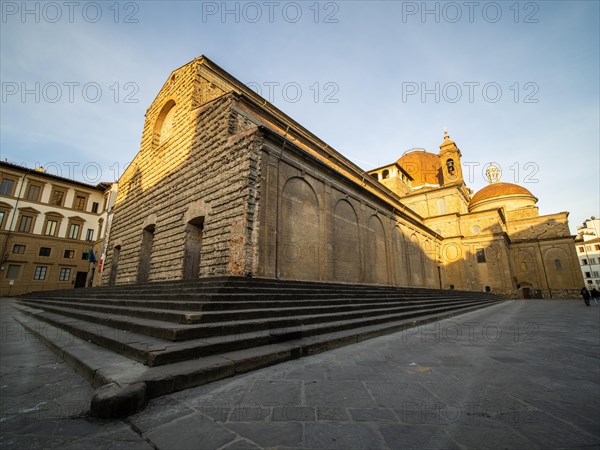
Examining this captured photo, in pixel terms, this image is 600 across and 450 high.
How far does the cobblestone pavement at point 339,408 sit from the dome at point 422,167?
37.7 meters

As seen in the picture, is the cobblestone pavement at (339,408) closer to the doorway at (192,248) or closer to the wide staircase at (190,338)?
the wide staircase at (190,338)

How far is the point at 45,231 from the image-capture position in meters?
26.3

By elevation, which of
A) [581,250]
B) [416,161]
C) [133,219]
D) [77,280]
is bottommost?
[77,280]

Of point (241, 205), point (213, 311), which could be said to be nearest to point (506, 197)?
point (241, 205)

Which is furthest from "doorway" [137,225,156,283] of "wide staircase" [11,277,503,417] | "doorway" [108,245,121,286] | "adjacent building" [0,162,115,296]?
"adjacent building" [0,162,115,296]

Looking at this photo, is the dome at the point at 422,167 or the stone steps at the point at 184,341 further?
the dome at the point at 422,167

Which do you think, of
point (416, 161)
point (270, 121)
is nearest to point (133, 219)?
point (270, 121)

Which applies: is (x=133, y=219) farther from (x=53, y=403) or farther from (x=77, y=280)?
(x=77, y=280)

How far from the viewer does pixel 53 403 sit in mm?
2137

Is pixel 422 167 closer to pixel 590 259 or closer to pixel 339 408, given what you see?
pixel 339 408

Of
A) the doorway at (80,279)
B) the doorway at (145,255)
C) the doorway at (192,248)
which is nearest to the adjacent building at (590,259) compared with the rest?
the doorway at (192,248)

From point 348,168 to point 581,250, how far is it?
63.2 meters

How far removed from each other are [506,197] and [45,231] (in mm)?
53527

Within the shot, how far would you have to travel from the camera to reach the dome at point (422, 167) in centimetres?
3775
